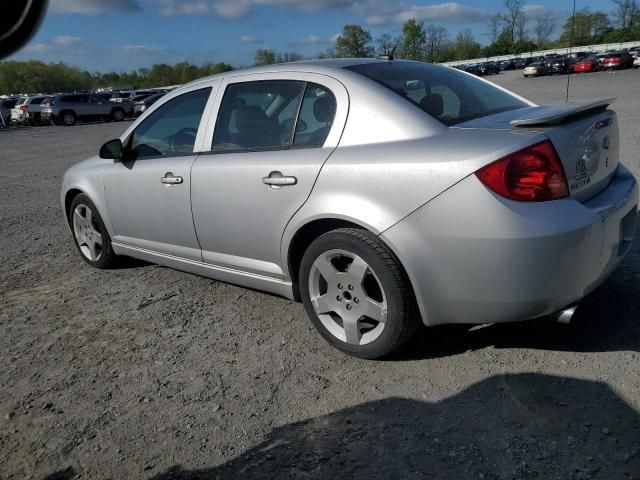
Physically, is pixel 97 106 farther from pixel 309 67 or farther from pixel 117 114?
pixel 309 67

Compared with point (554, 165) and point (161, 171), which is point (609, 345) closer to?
point (554, 165)

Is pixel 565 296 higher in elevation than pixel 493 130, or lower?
lower

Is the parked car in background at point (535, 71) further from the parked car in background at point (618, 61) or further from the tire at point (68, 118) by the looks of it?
the tire at point (68, 118)

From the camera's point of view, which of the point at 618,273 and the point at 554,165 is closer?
the point at 554,165

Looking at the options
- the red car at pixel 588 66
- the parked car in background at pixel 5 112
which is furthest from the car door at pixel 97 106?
the red car at pixel 588 66

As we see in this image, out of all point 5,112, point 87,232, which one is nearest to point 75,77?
point 5,112

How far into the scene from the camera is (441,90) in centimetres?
334

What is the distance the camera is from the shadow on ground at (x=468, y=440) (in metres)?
2.19

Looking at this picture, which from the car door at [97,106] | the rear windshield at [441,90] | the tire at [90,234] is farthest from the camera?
the car door at [97,106]

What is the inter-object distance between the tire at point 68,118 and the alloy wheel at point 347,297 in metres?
32.6

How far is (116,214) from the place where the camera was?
447 cm

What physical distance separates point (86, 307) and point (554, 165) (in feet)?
11.1

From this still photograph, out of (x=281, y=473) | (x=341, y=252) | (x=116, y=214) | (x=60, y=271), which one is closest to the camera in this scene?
(x=281, y=473)

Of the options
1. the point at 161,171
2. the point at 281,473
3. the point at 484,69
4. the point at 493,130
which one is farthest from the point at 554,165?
the point at 484,69
